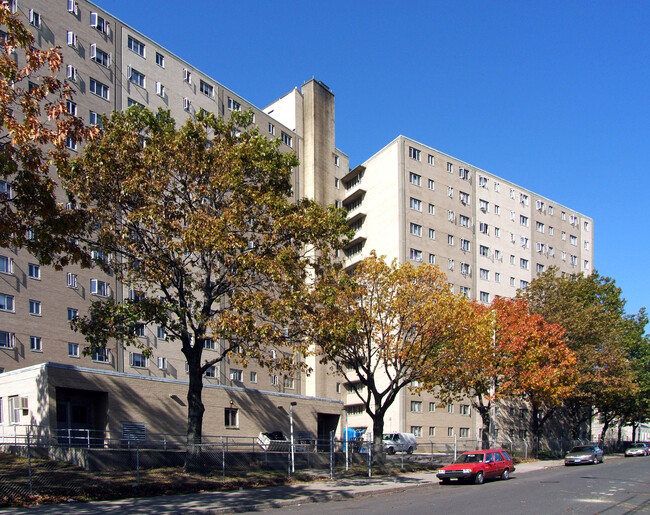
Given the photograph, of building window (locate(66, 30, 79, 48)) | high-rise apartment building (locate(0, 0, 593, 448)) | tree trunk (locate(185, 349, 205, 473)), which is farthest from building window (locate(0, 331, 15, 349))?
tree trunk (locate(185, 349, 205, 473))

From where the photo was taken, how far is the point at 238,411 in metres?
40.8

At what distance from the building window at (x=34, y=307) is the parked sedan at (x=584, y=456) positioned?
3527 centimetres

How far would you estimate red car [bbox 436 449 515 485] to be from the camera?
24953mm

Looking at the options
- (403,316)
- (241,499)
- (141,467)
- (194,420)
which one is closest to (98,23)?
(403,316)

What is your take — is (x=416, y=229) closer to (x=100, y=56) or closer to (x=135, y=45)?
(x=135, y=45)

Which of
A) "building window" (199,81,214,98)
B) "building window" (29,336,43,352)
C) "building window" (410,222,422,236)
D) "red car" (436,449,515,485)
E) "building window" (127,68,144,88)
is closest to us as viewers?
"red car" (436,449,515,485)

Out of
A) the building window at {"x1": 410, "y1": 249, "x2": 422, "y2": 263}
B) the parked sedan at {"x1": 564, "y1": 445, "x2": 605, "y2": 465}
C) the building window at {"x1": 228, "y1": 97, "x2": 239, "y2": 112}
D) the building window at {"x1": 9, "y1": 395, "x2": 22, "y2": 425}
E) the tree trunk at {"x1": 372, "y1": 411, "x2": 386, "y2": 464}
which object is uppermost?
the building window at {"x1": 228, "y1": 97, "x2": 239, "y2": 112}

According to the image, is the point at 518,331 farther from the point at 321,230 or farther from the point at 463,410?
the point at 463,410

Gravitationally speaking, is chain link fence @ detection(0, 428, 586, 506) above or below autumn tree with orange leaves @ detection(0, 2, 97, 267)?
below

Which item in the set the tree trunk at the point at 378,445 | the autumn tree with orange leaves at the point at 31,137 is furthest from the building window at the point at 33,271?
the autumn tree with orange leaves at the point at 31,137

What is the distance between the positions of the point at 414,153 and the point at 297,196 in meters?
13.3

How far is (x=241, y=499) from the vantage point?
729 inches

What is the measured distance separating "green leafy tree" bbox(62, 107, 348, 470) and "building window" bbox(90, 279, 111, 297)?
936 inches

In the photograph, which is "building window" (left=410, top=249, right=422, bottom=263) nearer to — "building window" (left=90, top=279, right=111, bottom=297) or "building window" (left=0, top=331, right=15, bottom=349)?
"building window" (left=90, top=279, right=111, bottom=297)
